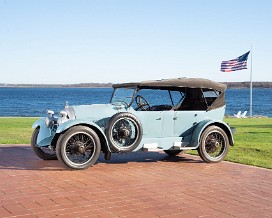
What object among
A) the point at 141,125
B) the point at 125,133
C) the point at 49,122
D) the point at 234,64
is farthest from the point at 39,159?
the point at 234,64

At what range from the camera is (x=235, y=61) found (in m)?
31.3

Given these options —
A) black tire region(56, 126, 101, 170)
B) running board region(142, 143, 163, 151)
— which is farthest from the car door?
black tire region(56, 126, 101, 170)

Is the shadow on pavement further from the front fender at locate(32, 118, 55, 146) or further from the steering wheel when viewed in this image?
the steering wheel

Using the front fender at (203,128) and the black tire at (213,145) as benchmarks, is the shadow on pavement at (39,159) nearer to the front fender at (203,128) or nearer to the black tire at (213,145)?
the black tire at (213,145)

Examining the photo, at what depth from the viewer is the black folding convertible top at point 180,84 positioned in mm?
8094

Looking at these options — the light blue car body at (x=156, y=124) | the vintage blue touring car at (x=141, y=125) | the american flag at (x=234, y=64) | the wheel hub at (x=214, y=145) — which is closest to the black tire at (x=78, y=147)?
the vintage blue touring car at (x=141, y=125)

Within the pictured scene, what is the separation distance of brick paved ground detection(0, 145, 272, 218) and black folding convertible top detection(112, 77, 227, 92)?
1.47m

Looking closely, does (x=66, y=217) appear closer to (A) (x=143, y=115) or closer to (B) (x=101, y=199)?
(B) (x=101, y=199)

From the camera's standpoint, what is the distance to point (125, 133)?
25.0 feet

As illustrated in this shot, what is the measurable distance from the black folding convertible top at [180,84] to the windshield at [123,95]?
8 centimetres

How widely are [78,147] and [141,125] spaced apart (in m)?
1.20

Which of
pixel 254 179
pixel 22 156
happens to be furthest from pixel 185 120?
pixel 22 156

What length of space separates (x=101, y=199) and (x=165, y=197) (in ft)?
2.70

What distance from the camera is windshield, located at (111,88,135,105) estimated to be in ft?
26.8
